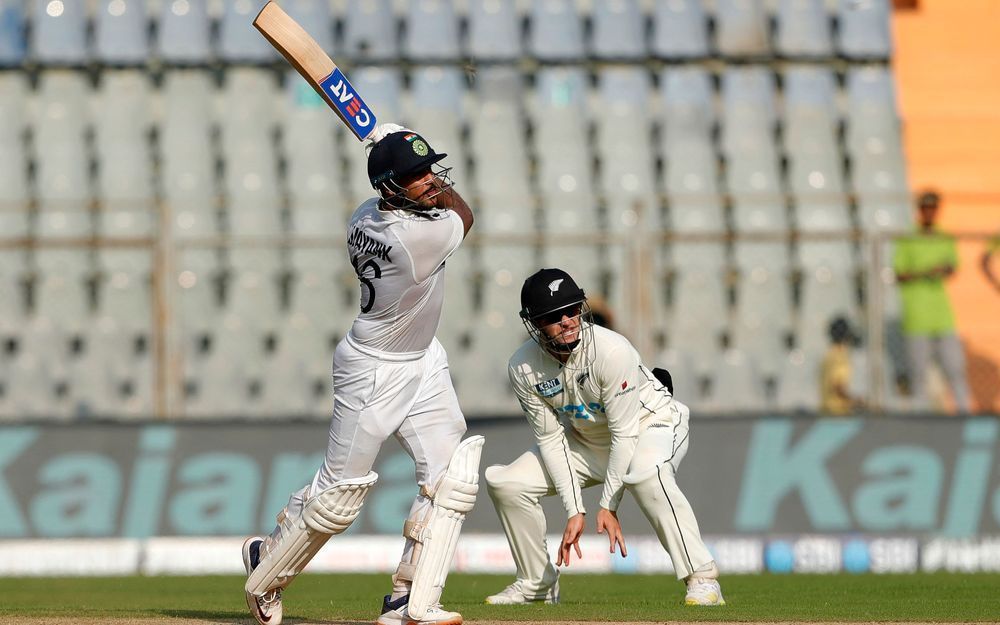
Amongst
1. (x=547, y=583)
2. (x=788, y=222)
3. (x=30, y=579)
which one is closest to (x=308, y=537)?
(x=547, y=583)

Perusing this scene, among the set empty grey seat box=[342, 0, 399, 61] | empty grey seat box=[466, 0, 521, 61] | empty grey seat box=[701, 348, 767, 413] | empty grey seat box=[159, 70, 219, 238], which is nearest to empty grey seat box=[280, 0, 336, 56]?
empty grey seat box=[342, 0, 399, 61]

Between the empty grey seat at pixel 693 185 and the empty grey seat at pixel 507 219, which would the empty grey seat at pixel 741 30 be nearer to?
the empty grey seat at pixel 693 185

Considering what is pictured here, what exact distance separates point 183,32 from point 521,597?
29.8 ft

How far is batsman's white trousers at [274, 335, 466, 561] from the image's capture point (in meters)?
6.08

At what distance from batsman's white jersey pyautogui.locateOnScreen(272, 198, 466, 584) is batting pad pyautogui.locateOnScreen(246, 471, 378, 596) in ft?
0.17

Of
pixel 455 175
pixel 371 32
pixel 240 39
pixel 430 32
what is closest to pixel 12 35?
pixel 240 39

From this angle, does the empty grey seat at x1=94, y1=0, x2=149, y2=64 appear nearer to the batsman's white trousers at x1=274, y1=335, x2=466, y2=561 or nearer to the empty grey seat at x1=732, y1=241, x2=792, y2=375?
the empty grey seat at x1=732, y1=241, x2=792, y2=375

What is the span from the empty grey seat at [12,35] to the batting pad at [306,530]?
32.8 ft

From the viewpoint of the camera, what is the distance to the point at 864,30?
15.4 m

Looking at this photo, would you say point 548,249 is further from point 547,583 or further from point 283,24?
point 283,24

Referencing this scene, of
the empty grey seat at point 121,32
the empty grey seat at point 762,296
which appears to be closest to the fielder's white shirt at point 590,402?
the empty grey seat at point 762,296

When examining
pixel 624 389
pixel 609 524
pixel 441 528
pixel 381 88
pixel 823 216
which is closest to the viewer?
pixel 441 528

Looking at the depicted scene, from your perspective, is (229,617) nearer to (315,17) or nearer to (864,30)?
(315,17)

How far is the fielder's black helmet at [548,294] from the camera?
6.62 meters
